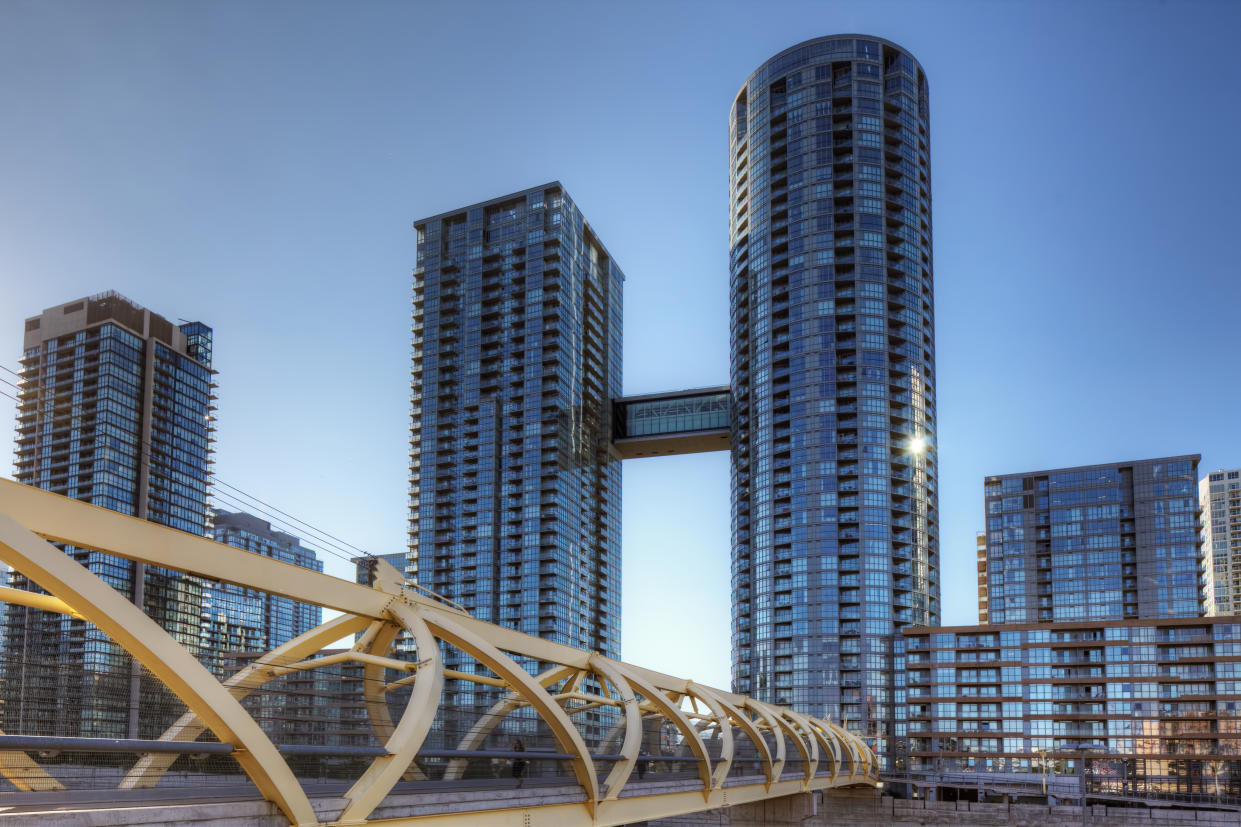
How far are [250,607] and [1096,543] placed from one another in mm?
125273

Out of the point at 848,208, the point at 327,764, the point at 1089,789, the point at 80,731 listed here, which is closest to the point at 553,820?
the point at 327,764

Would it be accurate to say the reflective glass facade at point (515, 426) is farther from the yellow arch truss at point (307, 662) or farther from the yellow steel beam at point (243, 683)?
the yellow steel beam at point (243, 683)

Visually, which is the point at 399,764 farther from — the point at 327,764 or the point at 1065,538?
the point at 1065,538

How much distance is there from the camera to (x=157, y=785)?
17.2 meters

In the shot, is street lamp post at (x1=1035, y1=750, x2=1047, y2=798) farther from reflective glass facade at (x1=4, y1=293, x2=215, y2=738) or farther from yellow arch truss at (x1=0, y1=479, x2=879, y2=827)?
reflective glass facade at (x1=4, y1=293, x2=215, y2=738)

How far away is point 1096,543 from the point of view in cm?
17450

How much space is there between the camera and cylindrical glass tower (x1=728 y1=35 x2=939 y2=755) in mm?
138000

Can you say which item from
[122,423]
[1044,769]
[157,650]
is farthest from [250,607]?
[157,650]

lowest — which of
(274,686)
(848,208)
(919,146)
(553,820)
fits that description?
(553,820)

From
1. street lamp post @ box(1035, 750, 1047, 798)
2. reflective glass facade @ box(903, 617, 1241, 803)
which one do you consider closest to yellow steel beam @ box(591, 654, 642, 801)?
street lamp post @ box(1035, 750, 1047, 798)

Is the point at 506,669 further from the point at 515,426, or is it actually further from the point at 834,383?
the point at 515,426

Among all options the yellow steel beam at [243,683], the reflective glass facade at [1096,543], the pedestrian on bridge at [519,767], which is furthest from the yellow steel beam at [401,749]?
the reflective glass facade at [1096,543]

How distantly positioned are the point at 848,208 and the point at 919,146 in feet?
58.4

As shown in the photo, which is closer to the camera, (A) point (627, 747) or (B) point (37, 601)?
(B) point (37, 601)
